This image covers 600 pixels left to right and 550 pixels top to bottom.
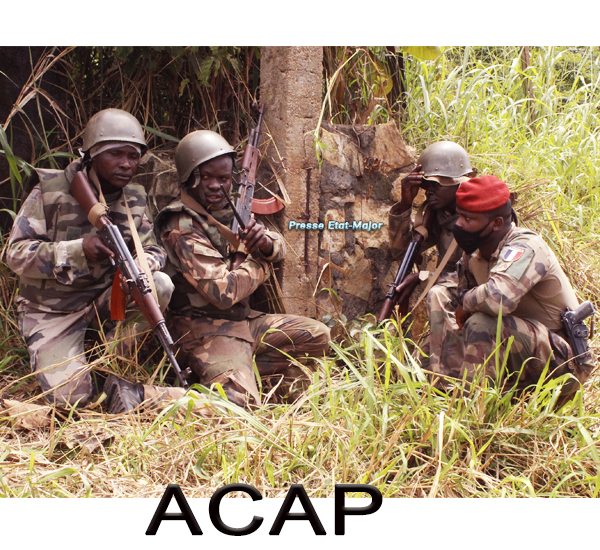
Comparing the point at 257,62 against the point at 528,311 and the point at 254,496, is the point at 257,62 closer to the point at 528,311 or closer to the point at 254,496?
the point at 528,311

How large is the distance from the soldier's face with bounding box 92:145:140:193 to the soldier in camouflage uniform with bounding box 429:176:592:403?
1995 millimetres

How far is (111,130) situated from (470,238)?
7.34 ft

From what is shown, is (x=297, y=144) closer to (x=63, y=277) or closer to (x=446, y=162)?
(x=446, y=162)

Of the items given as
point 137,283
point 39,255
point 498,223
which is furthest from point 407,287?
point 39,255

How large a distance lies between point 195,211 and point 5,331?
1.54 m

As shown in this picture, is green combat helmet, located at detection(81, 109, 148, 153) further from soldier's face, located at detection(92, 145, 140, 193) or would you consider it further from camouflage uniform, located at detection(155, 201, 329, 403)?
camouflage uniform, located at detection(155, 201, 329, 403)

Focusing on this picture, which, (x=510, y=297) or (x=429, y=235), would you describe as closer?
(x=510, y=297)

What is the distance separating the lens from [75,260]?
3787mm

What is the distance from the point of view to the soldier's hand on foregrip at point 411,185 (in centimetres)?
439

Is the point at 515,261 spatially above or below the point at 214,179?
below

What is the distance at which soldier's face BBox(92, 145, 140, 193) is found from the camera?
12.7ft

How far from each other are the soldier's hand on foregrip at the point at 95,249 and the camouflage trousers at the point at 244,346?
0.68 m

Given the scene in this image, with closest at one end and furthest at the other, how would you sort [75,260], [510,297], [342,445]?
[342,445], [510,297], [75,260]

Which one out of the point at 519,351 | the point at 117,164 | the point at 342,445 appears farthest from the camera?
the point at 117,164
